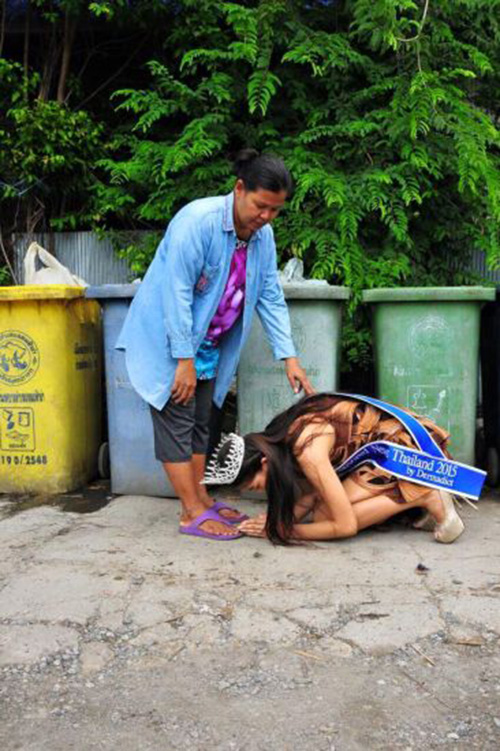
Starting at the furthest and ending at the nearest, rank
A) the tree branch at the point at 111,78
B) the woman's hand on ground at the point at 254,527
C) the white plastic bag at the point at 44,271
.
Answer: the tree branch at the point at 111,78 < the white plastic bag at the point at 44,271 < the woman's hand on ground at the point at 254,527

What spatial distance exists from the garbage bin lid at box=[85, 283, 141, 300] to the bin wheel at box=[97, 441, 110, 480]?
969mm

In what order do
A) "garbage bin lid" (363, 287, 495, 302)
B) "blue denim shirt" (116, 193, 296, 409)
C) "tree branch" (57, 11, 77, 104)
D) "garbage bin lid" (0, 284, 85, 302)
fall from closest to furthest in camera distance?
"blue denim shirt" (116, 193, 296, 409)
"garbage bin lid" (363, 287, 495, 302)
"garbage bin lid" (0, 284, 85, 302)
"tree branch" (57, 11, 77, 104)

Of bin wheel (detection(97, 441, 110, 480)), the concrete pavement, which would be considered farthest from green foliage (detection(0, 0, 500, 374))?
the concrete pavement

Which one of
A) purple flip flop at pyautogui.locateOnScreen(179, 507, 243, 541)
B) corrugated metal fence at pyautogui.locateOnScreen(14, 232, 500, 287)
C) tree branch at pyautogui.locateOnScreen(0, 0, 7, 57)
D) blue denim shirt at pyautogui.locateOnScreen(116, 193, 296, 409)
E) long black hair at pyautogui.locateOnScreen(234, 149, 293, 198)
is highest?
tree branch at pyautogui.locateOnScreen(0, 0, 7, 57)

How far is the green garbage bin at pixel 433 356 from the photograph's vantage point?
12.6 feet

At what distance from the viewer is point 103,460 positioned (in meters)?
4.38

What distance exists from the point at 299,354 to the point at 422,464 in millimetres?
1115

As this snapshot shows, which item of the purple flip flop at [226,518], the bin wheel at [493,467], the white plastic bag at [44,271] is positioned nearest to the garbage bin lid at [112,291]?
the white plastic bag at [44,271]

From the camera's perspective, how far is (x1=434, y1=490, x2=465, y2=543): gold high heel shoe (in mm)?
3160

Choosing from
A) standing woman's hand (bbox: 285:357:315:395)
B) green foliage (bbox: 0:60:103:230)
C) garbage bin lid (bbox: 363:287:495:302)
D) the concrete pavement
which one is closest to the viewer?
the concrete pavement

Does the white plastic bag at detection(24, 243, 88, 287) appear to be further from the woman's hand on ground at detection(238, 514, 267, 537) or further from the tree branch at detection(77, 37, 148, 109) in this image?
the tree branch at detection(77, 37, 148, 109)

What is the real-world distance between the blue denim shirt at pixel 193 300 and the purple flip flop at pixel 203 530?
0.58 m

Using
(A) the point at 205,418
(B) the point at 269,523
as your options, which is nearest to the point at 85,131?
(A) the point at 205,418

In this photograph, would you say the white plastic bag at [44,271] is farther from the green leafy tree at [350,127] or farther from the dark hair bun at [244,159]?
the dark hair bun at [244,159]
